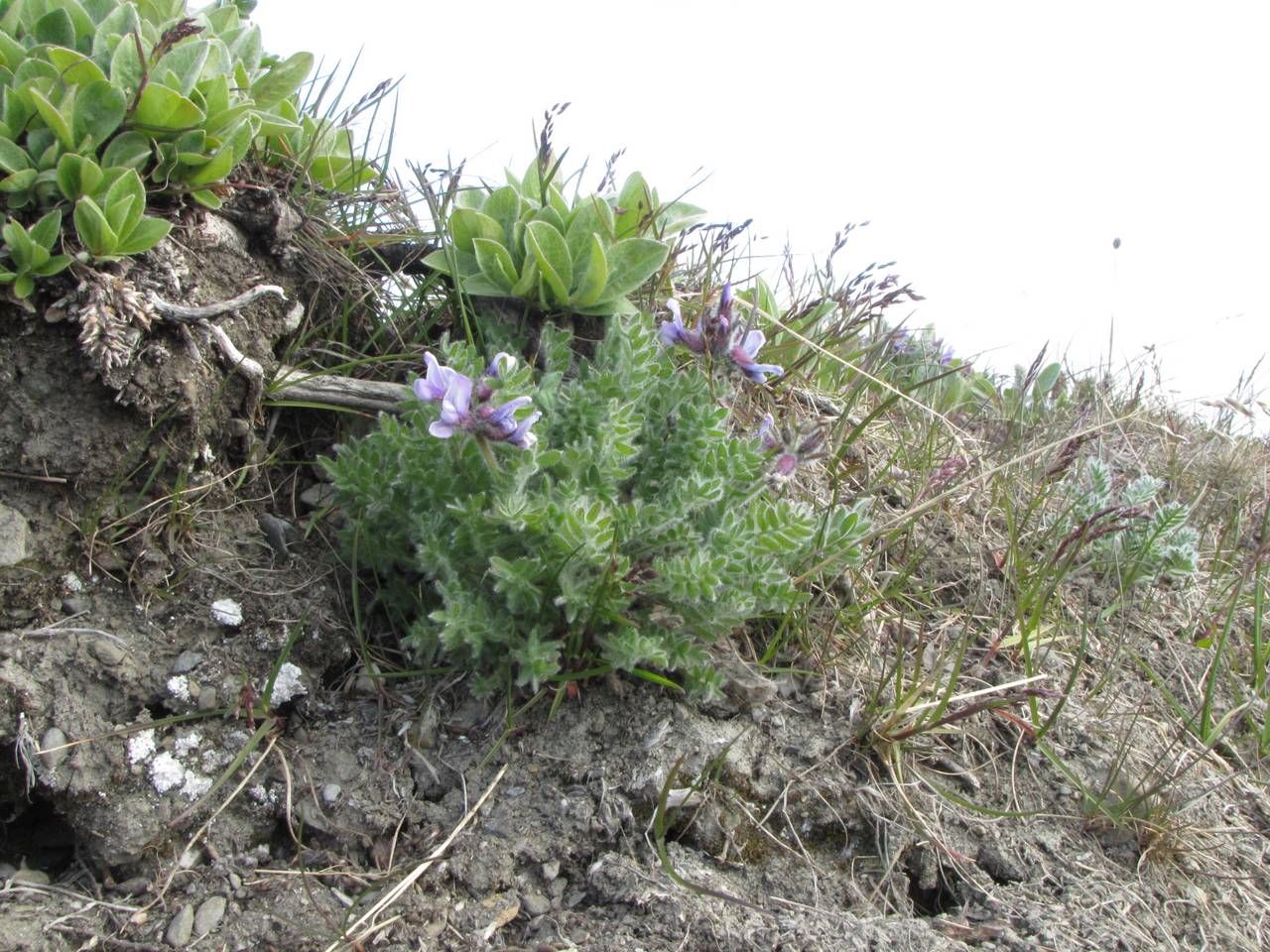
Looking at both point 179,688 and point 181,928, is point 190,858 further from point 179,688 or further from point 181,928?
point 179,688

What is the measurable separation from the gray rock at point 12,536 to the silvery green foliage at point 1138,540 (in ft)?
9.99

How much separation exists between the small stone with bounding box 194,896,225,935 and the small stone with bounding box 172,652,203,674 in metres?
0.56

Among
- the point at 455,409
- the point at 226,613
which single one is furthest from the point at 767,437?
the point at 226,613

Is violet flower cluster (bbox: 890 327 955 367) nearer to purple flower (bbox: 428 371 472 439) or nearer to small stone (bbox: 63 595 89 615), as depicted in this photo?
purple flower (bbox: 428 371 472 439)

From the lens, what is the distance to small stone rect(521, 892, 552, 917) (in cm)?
204

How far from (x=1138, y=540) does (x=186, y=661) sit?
2897mm

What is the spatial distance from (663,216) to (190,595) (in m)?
1.75

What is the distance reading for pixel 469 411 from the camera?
207 centimetres

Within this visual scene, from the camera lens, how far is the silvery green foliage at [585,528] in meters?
2.21

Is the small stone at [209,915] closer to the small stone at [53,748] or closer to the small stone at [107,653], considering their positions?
the small stone at [53,748]

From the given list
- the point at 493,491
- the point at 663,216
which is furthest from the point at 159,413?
the point at 663,216

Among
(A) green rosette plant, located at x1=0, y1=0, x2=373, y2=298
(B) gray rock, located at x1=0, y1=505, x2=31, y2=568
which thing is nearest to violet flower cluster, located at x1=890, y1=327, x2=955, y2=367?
(A) green rosette plant, located at x1=0, y1=0, x2=373, y2=298

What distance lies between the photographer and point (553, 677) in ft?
7.56

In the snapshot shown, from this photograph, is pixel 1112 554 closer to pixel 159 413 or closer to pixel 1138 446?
pixel 1138 446
